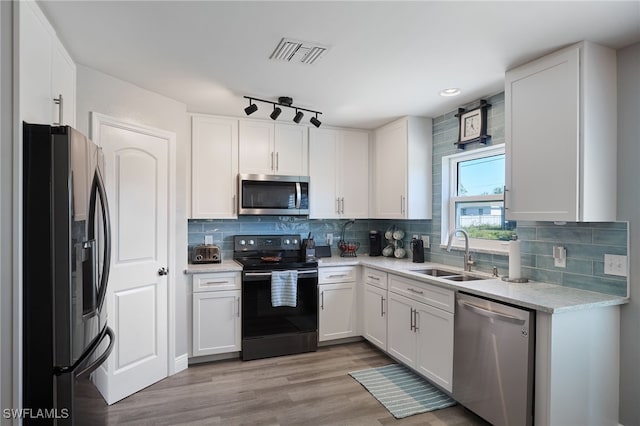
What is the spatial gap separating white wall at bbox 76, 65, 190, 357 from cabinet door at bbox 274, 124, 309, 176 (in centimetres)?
91

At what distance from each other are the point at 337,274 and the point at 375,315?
55cm

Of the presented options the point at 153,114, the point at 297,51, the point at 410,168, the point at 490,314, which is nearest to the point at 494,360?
the point at 490,314

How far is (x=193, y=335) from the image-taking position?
10.7 ft

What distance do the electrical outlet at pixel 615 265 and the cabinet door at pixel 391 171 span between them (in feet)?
5.71

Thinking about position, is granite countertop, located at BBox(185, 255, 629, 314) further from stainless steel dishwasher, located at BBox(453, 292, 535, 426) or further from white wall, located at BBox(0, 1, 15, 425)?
white wall, located at BBox(0, 1, 15, 425)

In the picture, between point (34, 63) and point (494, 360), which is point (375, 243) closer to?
point (494, 360)

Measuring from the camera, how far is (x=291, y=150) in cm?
390

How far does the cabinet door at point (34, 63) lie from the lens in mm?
1512

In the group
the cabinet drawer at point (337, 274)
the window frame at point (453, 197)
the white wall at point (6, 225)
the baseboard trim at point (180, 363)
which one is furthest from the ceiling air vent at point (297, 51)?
the baseboard trim at point (180, 363)

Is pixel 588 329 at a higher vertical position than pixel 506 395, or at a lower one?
higher

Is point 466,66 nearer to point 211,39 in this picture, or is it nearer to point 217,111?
point 211,39

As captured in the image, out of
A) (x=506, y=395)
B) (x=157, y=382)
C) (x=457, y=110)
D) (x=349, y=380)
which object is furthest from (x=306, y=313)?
(x=457, y=110)

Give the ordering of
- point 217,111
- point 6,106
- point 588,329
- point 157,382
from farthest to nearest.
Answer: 1. point 217,111
2. point 157,382
3. point 588,329
4. point 6,106

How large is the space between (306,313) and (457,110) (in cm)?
242
